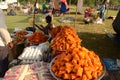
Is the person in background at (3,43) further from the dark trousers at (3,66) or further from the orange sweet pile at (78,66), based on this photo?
the orange sweet pile at (78,66)

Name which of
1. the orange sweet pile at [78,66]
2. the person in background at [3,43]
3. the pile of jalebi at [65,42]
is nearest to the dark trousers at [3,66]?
the person in background at [3,43]

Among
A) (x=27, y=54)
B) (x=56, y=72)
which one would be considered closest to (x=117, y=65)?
(x=27, y=54)

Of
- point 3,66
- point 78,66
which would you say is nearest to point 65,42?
point 78,66

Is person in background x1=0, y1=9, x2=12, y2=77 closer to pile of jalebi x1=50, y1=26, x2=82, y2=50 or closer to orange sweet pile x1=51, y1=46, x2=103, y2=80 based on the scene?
pile of jalebi x1=50, y1=26, x2=82, y2=50

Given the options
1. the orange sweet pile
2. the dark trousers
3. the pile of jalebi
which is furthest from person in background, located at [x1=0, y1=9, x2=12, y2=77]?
the orange sweet pile

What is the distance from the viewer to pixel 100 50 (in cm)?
744

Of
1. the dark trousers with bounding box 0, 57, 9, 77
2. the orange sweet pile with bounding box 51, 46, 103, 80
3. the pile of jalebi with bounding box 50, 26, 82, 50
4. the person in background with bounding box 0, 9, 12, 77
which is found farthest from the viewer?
the dark trousers with bounding box 0, 57, 9, 77

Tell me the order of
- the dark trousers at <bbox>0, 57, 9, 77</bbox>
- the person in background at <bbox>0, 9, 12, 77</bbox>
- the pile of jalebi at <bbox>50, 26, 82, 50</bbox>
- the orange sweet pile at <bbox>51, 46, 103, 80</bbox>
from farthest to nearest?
the dark trousers at <bbox>0, 57, 9, 77</bbox>, the person in background at <bbox>0, 9, 12, 77</bbox>, the pile of jalebi at <bbox>50, 26, 82, 50</bbox>, the orange sweet pile at <bbox>51, 46, 103, 80</bbox>

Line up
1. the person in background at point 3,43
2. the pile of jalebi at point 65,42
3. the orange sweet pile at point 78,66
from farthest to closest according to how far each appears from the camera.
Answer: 1. the person in background at point 3,43
2. the pile of jalebi at point 65,42
3. the orange sweet pile at point 78,66

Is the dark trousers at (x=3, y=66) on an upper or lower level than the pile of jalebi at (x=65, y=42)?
lower


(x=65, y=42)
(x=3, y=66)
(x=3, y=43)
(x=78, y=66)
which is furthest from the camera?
(x=3, y=66)

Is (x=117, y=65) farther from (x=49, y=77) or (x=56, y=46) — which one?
(x=49, y=77)

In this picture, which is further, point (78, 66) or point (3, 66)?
point (3, 66)

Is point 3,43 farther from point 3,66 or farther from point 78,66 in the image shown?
point 78,66
